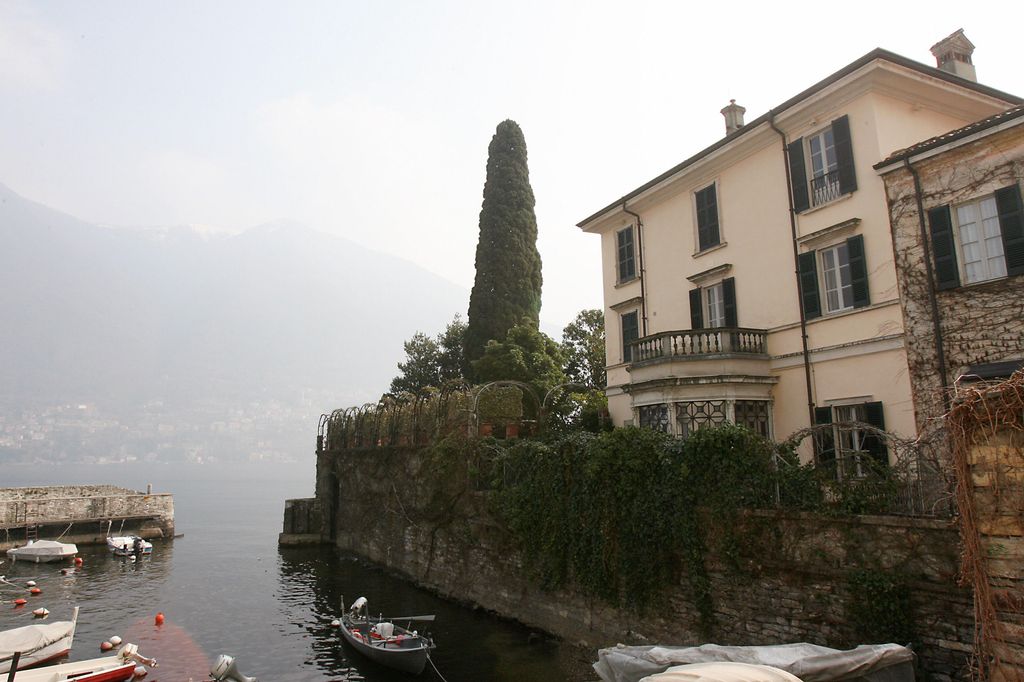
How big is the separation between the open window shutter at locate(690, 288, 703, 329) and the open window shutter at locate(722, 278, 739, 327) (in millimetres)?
1148

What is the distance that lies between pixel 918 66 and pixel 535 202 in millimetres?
26213

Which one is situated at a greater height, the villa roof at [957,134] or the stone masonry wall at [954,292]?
the villa roof at [957,134]

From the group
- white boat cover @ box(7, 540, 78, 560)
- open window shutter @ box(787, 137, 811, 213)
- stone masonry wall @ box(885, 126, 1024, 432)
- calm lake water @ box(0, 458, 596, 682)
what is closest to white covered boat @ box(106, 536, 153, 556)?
calm lake water @ box(0, 458, 596, 682)

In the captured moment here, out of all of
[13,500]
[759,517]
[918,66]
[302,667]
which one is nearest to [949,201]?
[918,66]

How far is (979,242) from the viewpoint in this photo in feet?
47.1

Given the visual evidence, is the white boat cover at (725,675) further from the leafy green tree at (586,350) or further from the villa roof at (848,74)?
the leafy green tree at (586,350)

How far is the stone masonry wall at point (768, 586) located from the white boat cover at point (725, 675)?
4.88 metres

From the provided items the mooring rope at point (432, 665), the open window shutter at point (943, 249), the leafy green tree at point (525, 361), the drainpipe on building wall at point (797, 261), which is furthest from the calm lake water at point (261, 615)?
the open window shutter at point (943, 249)

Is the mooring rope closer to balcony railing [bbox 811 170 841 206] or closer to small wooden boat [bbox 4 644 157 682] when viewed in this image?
small wooden boat [bbox 4 644 157 682]

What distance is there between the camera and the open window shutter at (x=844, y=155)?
695 inches

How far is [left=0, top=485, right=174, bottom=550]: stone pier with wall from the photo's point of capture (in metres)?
40.0

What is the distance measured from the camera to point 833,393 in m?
18.0

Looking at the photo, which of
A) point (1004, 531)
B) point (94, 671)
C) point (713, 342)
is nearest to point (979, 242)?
point (713, 342)

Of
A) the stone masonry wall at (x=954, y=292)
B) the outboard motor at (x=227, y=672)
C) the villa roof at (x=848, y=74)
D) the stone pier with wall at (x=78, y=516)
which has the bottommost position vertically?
the outboard motor at (x=227, y=672)
